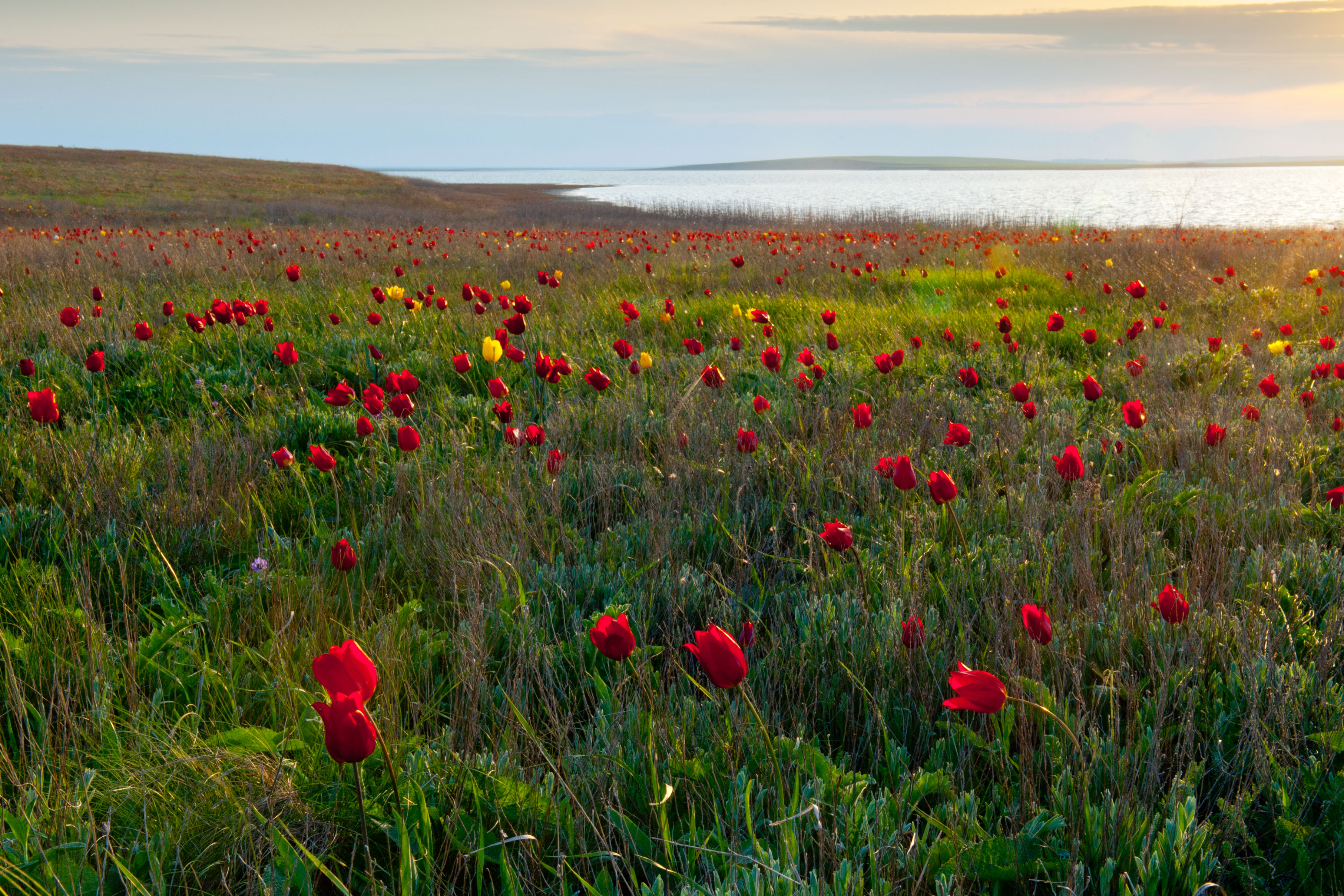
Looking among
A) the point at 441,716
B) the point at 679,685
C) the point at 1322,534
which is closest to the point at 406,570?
the point at 441,716

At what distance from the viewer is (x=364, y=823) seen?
1.07m

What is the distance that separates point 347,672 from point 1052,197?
201ft

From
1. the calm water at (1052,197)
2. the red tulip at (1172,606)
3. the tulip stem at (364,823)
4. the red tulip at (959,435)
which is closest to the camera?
the tulip stem at (364,823)

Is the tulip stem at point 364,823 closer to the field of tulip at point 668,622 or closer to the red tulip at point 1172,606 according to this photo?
the field of tulip at point 668,622

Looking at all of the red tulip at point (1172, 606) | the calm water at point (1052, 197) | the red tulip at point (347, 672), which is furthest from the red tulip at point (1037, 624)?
the calm water at point (1052, 197)

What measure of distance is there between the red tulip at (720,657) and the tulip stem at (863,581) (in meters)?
0.71

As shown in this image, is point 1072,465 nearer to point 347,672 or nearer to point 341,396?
point 347,672

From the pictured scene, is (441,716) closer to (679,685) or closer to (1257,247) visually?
(679,685)

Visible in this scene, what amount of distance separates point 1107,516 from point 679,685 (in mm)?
1667

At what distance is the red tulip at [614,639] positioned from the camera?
57.4 inches

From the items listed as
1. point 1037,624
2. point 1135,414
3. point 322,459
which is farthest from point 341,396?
point 1135,414

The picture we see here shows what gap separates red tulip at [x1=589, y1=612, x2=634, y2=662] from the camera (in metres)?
1.46

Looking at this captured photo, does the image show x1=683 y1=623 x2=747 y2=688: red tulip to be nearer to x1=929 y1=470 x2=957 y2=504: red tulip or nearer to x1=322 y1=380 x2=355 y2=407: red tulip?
x1=929 y1=470 x2=957 y2=504: red tulip

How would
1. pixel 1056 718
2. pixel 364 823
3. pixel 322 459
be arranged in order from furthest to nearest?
pixel 322 459 < pixel 1056 718 < pixel 364 823
